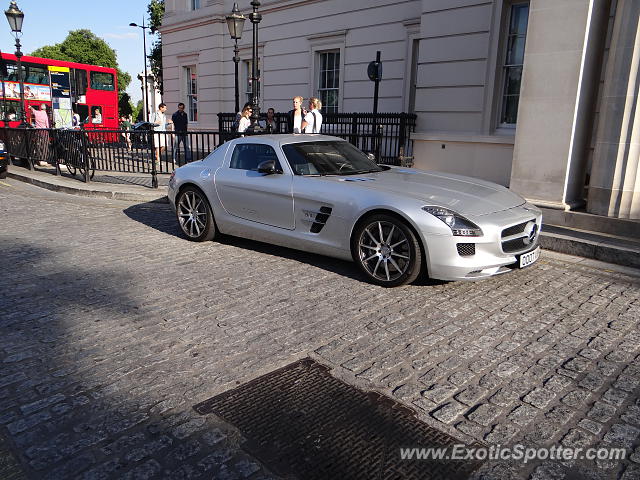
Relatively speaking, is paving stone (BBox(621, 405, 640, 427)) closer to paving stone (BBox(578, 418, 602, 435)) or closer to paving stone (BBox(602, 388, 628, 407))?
paving stone (BBox(602, 388, 628, 407))

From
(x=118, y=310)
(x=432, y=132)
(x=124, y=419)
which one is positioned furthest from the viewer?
(x=432, y=132)

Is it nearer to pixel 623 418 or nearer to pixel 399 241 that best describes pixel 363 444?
pixel 623 418

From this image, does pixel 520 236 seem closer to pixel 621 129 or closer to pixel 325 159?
pixel 325 159

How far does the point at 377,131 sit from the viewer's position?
1388cm

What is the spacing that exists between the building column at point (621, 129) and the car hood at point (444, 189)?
7.66 ft

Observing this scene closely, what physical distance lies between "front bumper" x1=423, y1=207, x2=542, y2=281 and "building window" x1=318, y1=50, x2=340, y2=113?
40.7ft

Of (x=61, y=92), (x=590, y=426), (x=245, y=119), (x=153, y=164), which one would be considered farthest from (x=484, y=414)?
(x=61, y=92)

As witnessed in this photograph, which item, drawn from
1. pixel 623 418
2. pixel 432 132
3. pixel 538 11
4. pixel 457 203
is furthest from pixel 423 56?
pixel 623 418

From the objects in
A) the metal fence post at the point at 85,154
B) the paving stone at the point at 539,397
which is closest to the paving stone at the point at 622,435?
the paving stone at the point at 539,397

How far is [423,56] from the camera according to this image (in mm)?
12172

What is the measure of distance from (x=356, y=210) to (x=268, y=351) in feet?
6.90

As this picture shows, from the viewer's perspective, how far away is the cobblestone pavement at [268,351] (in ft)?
8.75

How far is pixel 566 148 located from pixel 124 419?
7053 mm

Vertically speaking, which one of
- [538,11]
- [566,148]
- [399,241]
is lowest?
[399,241]
